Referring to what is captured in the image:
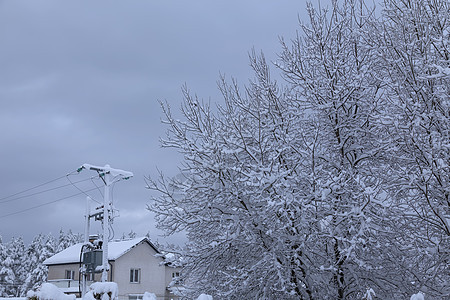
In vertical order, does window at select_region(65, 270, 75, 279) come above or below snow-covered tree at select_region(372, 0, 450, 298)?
below

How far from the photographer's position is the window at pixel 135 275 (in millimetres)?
37144

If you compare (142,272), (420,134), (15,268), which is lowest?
(142,272)

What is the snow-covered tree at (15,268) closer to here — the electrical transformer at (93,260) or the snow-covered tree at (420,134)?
the electrical transformer at (93,260)

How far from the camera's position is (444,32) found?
33.3 ft

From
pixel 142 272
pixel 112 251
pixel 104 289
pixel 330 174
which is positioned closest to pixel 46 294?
pixel 104 289

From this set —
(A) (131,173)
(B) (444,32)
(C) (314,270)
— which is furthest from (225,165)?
(A) (131,173)

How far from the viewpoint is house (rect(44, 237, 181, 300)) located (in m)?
36.0

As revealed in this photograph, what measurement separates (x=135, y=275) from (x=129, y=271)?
816mm

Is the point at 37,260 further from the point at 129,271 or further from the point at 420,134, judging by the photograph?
the point at 420,134

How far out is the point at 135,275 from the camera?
123ft

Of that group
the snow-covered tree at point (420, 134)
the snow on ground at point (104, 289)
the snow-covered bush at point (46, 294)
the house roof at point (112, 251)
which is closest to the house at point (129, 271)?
the house roof at point (112, 251)

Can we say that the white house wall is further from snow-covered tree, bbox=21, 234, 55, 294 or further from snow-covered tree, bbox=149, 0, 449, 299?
snow-covered tree, bbox=149, 0, 449, 299

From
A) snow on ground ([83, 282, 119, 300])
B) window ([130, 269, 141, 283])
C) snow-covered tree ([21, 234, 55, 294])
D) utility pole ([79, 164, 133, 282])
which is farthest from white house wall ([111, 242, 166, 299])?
snow on ground ([83, 282, 119, 300])

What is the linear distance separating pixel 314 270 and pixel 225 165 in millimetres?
2997
